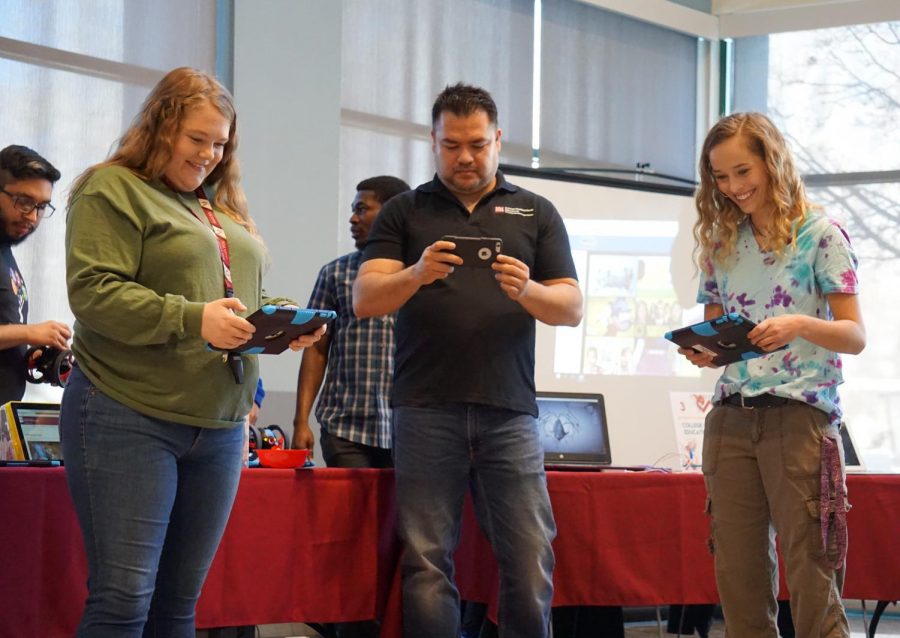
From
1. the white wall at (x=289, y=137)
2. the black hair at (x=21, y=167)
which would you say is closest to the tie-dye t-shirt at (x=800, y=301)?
the black hair at (x=21, y=167)

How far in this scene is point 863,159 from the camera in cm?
571

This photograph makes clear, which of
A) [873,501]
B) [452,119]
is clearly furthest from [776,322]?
[873,501]

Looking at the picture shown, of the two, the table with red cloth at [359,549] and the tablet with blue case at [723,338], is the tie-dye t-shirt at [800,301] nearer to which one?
the tablet with blue case at [723,338]

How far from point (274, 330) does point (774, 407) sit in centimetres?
114

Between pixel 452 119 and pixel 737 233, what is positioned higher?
pixel 452 119

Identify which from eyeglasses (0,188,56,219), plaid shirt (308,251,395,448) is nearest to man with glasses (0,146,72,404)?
eyeglasses (0,188,56,219)

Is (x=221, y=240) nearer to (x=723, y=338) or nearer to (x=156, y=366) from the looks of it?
(x=156, y=366)

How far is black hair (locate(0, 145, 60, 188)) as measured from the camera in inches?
120

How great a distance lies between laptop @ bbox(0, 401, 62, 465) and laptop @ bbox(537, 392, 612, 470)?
5.63ft

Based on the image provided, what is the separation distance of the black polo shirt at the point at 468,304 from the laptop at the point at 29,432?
0.92 metres

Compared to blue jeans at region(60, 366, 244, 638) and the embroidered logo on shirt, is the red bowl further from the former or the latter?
the embroidered logo on shirt

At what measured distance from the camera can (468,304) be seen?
8.74ft

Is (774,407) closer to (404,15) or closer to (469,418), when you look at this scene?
(469,418)

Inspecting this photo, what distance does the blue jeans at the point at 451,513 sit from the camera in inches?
103
